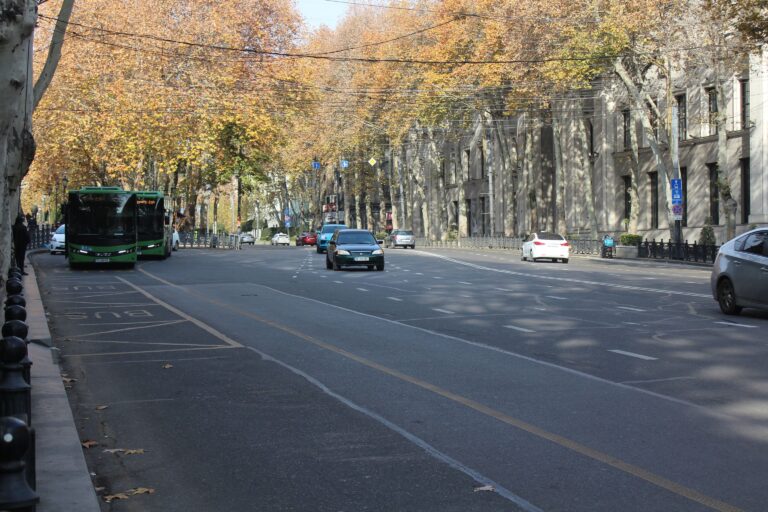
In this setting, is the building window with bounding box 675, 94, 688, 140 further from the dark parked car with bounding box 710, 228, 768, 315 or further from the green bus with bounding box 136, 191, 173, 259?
the dark parked car with bounding box 710, 228, 768, 315

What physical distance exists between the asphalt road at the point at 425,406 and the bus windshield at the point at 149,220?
2867 centimetres

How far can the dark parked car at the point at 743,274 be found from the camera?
57.9ft

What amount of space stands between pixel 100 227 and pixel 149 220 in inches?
376

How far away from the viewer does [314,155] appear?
283 ft

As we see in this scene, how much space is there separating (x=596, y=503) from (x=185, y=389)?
576cm

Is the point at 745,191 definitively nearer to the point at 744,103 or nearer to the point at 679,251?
the point at 744,103

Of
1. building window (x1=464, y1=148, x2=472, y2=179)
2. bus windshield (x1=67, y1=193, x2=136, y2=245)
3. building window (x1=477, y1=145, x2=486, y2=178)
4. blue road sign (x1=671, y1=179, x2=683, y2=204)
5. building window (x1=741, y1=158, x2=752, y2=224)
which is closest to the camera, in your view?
bus windshield (x1=67, y1=193, x2=136, y2=245)

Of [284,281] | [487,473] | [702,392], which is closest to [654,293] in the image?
[284,281]

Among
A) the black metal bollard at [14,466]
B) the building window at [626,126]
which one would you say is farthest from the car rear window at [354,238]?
the black metal bollard at [14,466]

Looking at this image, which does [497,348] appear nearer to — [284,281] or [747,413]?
[747,413]

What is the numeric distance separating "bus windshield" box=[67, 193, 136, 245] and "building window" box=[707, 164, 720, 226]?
2817 centimetres

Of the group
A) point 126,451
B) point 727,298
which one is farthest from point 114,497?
point 727,298

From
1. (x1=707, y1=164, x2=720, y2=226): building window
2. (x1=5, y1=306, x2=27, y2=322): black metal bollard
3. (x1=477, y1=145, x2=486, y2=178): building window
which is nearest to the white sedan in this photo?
(x1=707, y1=164, x2=720, y2=226): building window

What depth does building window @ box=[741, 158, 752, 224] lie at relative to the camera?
4822 cm
